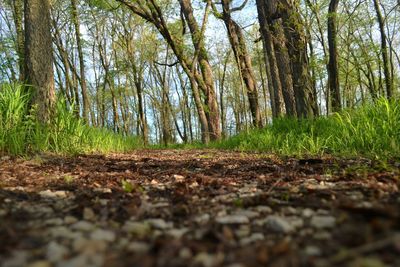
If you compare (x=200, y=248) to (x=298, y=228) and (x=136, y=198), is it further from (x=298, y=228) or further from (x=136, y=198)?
(x=136, y=198)

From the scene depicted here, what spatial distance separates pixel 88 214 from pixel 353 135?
13.6 feet

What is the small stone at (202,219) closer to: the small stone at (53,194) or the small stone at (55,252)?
the small stone at (55,252)

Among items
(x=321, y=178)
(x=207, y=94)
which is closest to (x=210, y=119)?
(x=207, y=94)

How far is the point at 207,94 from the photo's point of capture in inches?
518

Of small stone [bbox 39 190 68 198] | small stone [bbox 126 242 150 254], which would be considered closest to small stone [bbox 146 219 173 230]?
small stone [bbox 126 242 150 254]

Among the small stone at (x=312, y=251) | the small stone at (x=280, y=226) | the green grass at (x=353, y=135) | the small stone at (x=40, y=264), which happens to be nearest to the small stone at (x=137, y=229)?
the small stone at (x=40, y=264)

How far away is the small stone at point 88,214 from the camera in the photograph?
1.54 m

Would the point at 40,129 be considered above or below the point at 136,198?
above

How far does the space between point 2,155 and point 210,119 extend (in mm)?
9624

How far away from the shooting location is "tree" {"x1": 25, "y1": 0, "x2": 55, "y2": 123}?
5.30 m

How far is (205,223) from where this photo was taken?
1442 millimetres

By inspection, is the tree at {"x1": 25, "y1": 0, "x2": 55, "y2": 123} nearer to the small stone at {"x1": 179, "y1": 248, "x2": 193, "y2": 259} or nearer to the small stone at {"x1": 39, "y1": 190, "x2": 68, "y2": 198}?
the small stone at {"x1": 39, "y1": 190, "x2": 68, "y2": 198}

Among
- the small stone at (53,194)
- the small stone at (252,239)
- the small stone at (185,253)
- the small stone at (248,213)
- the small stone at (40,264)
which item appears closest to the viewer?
the small stone at (40,264)

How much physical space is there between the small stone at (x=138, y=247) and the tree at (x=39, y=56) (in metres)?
4.71
